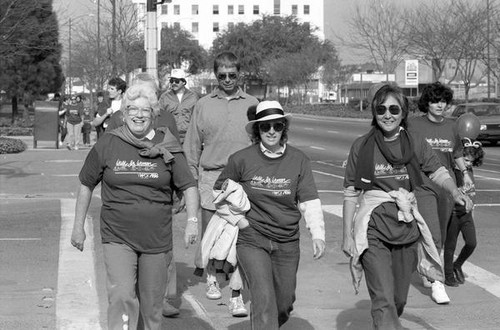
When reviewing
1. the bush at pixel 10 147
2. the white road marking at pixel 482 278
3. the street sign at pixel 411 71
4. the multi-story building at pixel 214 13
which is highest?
the multi-story building at pixel 214 13

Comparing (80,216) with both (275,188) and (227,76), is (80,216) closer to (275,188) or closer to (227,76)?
(275,188)

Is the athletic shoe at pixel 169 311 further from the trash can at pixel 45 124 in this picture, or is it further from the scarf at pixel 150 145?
the trash can at pixel 45 124

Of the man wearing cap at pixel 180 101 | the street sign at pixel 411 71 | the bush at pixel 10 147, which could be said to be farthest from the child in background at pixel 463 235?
the street sign at pixel 411 71

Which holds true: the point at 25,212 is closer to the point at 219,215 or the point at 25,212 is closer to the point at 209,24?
the point at 219,215

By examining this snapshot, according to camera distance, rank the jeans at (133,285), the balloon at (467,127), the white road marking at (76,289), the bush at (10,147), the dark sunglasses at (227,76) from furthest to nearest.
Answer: the bush at (10,147)
the balloon at (467,127)
the dark sunglasses at (227,76)
the white road marking at (76,289)
the jeans at (133,285)

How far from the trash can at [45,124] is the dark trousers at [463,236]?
2157 centimetres

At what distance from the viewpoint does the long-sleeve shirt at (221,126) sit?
7.87 meters

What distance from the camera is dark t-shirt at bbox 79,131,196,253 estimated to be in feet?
18.2

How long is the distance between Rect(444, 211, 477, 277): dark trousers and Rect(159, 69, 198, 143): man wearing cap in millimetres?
3102

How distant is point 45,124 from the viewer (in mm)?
28875

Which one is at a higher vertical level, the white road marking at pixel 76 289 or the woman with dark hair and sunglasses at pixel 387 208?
the woman with dark hair and sunglasses at pixel 387 208

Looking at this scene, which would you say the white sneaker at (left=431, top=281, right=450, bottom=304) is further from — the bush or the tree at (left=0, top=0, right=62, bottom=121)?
the tree at (left=0, top=0, right=62, bottom=121)

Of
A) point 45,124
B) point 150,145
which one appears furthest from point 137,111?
point 45,124

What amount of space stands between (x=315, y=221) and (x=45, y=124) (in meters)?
23.9
